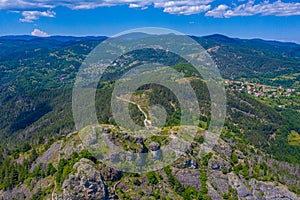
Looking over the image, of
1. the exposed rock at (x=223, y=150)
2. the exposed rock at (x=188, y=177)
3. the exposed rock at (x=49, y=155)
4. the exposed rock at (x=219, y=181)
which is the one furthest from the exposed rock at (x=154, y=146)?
the exposed rock at (x=49, y=155)

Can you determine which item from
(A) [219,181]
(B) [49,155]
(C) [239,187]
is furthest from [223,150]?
(B) [49,155]

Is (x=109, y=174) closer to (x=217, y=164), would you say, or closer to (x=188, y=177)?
(x=188, y=177)

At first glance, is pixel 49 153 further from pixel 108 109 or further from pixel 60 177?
pixel 108 109

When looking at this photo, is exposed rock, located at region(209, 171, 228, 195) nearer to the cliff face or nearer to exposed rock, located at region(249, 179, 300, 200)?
the cliff face

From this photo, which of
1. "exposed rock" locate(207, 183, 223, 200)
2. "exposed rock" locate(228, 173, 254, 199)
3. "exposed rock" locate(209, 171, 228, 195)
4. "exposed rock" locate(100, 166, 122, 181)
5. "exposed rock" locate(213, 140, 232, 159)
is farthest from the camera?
"exposed rock" locate(213, 140, 232, 159)

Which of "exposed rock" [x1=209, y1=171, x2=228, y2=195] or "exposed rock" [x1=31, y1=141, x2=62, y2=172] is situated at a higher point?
"exposed rock" [x1=31, y1=141, x2=62, y2=172]

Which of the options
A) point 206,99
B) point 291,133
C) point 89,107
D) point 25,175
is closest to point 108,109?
point 89,107

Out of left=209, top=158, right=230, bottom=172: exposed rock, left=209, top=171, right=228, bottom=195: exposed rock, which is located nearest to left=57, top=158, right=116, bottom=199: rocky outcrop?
left=209, top=171, right=228, bottom=195: exposed rock

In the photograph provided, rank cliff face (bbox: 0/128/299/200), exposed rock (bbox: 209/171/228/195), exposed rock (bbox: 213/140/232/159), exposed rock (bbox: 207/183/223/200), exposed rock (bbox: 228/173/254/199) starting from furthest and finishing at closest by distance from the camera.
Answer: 1. exposed rock (bbox: 213/140/232/159)
2. exposed rock (bbox: 228/173/254/199)
3. exposed rock (bbox: 209/171/228/195)
4. exposed rock (bbox: 207/183/223/200)
5. cliff face (bbox: 0/128/299/200)

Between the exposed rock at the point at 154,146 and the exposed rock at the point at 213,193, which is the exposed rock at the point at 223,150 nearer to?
the exposed rock at the point at 213,193
